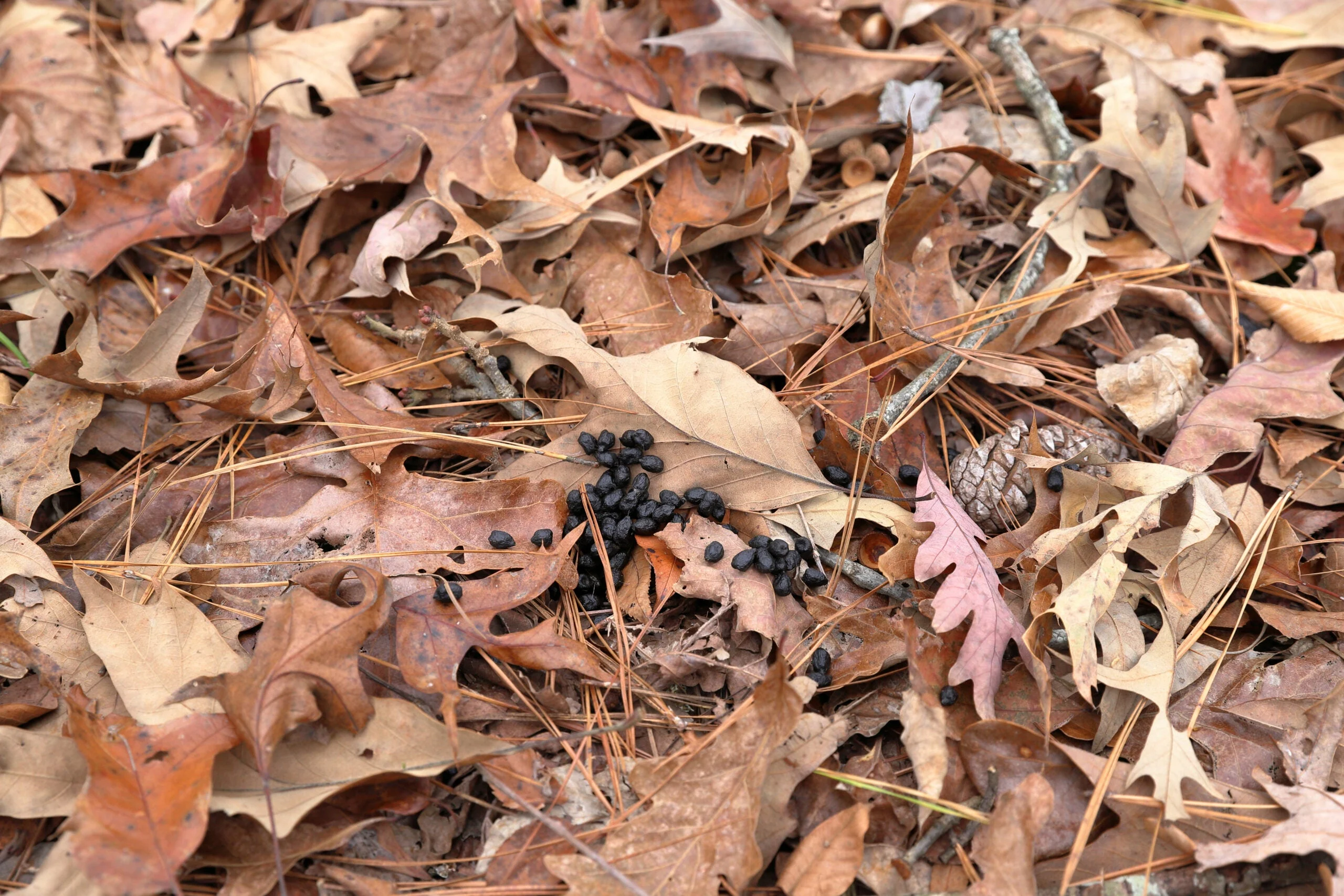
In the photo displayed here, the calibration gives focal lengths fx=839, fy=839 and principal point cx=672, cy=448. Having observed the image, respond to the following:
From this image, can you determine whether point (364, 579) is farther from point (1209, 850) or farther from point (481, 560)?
point (1209, 850)

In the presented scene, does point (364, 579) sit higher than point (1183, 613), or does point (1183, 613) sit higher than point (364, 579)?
point (364, 579)

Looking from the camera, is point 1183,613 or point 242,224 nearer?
point 1183,613

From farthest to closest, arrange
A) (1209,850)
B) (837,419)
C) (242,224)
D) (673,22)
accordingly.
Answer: (673,22) < (242,224) < (837,419) < (1209,850)

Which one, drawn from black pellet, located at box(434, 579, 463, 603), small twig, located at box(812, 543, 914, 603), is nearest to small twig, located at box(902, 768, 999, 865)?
small twig, located at box(812, 543, 914, 603)

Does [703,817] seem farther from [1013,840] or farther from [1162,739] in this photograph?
[1162,739]

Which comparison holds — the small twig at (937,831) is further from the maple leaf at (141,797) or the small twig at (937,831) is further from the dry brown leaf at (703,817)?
the maple leaf at (141,797)

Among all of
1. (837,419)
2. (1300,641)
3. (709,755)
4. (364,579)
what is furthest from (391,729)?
(1300,641)

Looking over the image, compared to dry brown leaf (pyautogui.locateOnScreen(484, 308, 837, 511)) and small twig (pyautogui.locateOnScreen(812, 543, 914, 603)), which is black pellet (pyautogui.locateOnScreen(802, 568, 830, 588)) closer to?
small twig (pyautogui.locateOnScreen(812, 543, 914, 603))

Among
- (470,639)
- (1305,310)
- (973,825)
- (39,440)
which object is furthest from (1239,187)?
(39,440)
